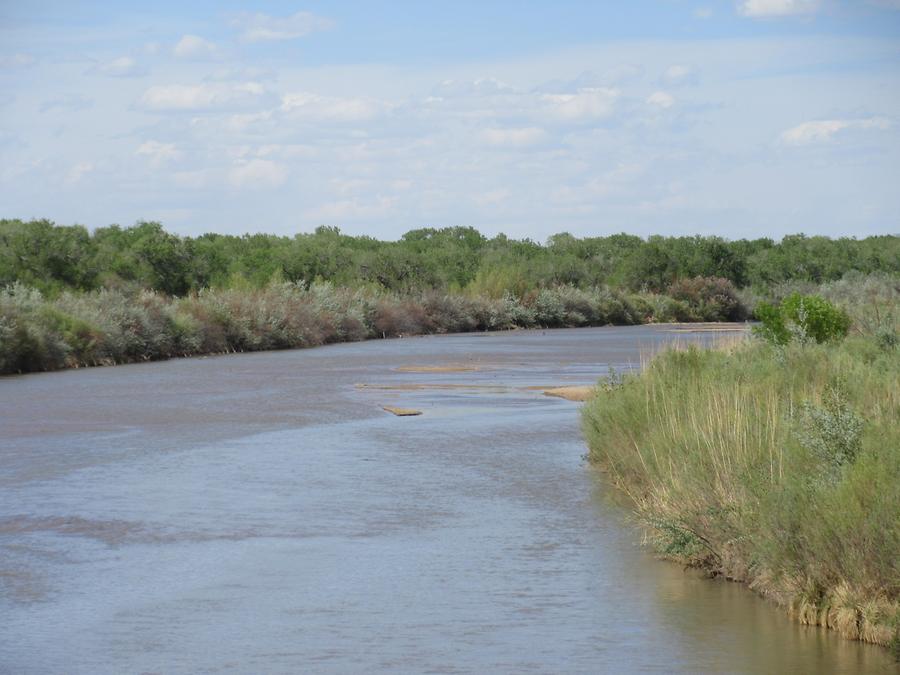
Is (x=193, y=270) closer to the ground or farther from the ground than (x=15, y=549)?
farther from the ground

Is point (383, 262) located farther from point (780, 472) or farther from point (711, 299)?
point (780, 472)

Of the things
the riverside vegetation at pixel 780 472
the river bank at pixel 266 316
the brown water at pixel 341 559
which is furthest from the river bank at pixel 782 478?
the river bank at pixel 266 316

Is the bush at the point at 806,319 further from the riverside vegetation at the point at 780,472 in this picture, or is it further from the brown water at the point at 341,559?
the riverside vegetation at the point at 780,472

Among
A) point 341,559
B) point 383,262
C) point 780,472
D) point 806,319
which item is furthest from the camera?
point 383,262

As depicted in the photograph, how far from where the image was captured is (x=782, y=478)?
11.4m

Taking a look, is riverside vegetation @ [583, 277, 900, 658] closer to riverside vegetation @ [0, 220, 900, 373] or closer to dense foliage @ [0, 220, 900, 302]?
riverside vegetation @ [0, 220, 900, 373]

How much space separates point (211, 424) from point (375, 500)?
30.5 ft

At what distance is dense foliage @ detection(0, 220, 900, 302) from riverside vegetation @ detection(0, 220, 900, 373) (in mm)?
119

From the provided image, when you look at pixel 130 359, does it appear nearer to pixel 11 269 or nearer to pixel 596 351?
pixel 11 269

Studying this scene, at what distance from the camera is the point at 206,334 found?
161 feet

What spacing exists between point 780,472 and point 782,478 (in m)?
0.34

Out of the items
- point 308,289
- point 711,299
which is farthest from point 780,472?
point 711,299

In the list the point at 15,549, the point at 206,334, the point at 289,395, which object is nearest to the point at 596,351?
the point at 206,334

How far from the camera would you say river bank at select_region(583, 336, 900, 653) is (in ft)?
32.9
